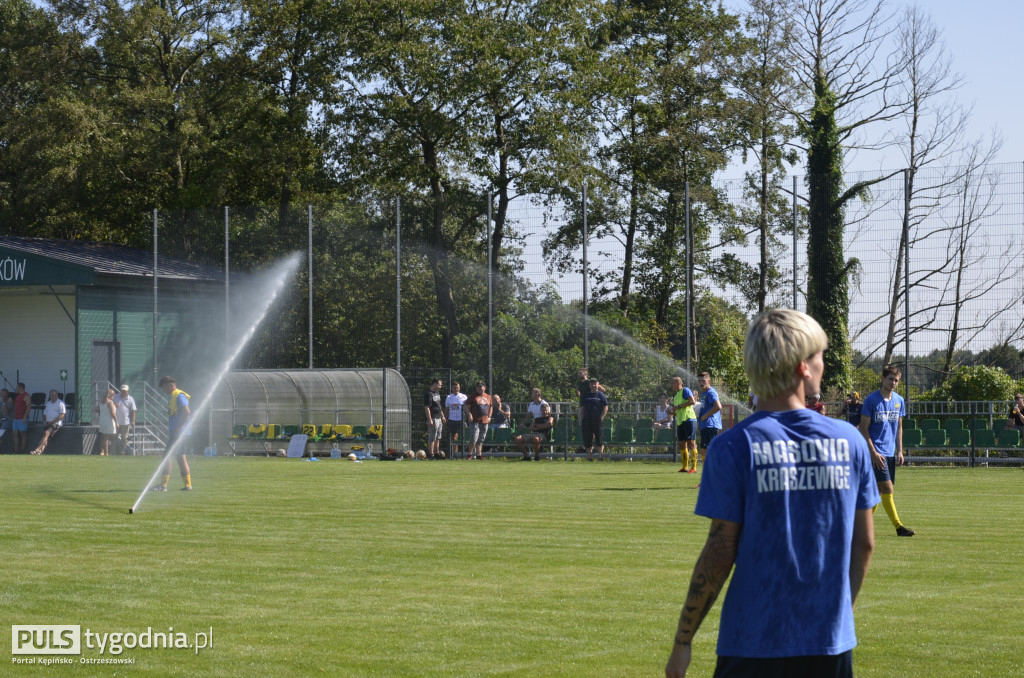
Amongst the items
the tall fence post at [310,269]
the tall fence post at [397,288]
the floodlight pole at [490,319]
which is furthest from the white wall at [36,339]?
the floodlight pole at [490,319]

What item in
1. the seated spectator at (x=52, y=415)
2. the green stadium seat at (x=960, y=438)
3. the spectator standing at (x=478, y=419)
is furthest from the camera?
the seated spectator at (x=52, y=415)

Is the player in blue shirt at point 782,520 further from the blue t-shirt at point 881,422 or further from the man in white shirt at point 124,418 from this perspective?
the man in white shirt at point 124,418

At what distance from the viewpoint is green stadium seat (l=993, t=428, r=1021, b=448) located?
96.6ft

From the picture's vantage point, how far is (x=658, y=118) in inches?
1930

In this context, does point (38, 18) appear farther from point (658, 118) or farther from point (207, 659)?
point (207, 659)

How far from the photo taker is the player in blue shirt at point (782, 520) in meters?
3.98

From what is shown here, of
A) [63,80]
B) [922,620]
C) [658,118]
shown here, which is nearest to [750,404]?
[658,118]

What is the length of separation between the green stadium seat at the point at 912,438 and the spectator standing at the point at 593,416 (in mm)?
7556

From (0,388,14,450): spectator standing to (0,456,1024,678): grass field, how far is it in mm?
22109

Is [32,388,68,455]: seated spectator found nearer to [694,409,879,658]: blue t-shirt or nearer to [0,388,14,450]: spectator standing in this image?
[0,388,14,450]: spectator standing

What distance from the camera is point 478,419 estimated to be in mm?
34469

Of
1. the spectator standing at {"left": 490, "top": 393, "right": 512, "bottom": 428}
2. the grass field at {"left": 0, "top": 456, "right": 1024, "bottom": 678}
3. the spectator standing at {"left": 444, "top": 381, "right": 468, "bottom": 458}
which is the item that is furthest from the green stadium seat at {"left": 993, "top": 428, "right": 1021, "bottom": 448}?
the spectator standing at {"left": 444, "top": 381, "right": 468, "bottom": 458}

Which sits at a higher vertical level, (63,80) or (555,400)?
(63,80)

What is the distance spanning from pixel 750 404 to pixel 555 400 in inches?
221
